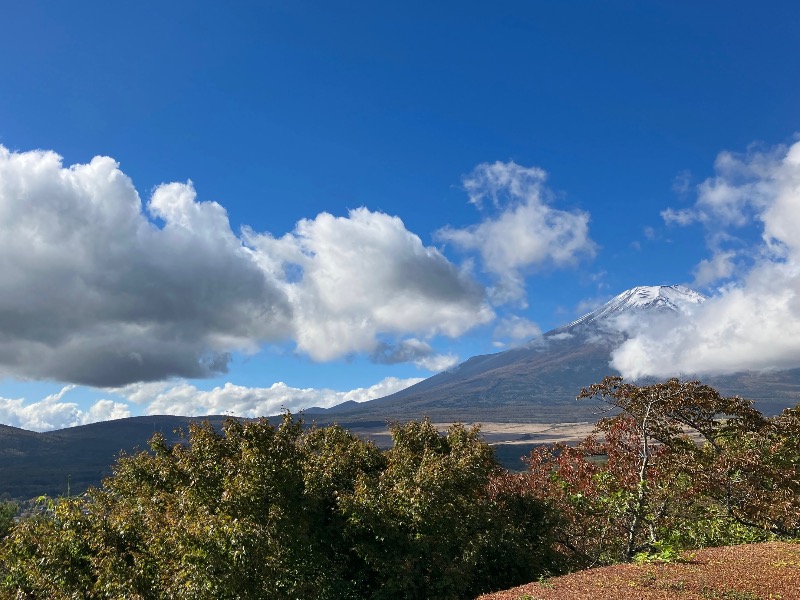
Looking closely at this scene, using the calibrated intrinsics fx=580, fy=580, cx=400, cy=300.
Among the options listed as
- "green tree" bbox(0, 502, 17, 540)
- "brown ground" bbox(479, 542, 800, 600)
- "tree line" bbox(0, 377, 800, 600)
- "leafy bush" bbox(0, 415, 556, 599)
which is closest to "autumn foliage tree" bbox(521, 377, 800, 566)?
"tree line" bbox(0, 377, 800, 600)

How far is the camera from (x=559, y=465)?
91.5 ft

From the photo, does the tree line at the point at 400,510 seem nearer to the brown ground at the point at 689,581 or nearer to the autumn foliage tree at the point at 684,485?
the autumn foliage tree at the point at 684,485

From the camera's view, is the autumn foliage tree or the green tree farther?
the green tree

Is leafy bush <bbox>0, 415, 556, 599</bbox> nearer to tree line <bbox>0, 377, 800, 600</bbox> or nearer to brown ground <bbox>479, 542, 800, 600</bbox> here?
tree line <bbox>0, 377, 800, 600</bbox>

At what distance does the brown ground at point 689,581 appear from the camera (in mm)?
13258

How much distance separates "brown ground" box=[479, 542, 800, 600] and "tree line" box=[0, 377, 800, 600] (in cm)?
248

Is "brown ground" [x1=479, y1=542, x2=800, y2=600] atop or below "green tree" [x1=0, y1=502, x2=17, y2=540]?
atop

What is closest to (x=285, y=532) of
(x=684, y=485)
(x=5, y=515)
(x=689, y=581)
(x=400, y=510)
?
(x=400, y=510)

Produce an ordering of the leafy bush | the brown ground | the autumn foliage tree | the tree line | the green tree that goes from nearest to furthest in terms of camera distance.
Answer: the brown ground, the leafy bush, the tree line, the autumn foliage tree, the green tree

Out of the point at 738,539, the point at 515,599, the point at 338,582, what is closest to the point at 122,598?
the point at 338,582

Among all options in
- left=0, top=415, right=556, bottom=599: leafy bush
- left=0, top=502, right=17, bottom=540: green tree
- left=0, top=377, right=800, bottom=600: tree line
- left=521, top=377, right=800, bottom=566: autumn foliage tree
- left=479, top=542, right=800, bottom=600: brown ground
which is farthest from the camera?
left=0, top=502, right=17, bottom=540: green tree

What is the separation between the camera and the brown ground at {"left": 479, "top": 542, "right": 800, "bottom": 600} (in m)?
13.3

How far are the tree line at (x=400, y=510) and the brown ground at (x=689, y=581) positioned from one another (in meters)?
2.48

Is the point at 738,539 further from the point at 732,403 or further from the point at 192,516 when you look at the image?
the point at 192,516
